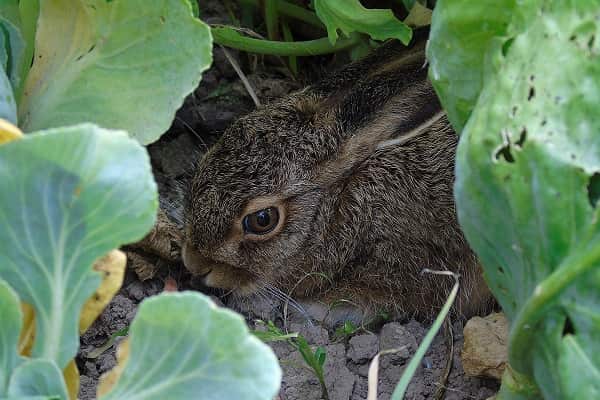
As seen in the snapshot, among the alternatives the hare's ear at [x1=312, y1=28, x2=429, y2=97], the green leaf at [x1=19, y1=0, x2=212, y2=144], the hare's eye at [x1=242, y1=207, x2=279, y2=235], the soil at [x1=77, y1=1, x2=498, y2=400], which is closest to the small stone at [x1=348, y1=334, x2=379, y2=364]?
the soil at [x1=77, y1=1, x2=498, y2=400]

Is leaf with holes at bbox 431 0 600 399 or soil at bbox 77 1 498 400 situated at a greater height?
leaf with holes at bbox 431 0 600 399

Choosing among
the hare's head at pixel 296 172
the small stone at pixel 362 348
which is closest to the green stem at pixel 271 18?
the hare's head at pixel 296 172

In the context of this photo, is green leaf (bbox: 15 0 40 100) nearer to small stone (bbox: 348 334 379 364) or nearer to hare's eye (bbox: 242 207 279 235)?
hare's eye (bbox: 242 207 279 235)

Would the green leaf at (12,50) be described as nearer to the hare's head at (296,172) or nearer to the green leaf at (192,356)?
the green leaf at (192,356)

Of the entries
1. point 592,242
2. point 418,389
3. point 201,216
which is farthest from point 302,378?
point 592,242

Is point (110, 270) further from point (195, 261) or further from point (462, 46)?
point (195, 261)

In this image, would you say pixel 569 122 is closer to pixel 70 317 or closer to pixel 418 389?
pixel 70 317

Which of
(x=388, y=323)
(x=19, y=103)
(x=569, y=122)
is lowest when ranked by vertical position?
(x=388, y=323)
